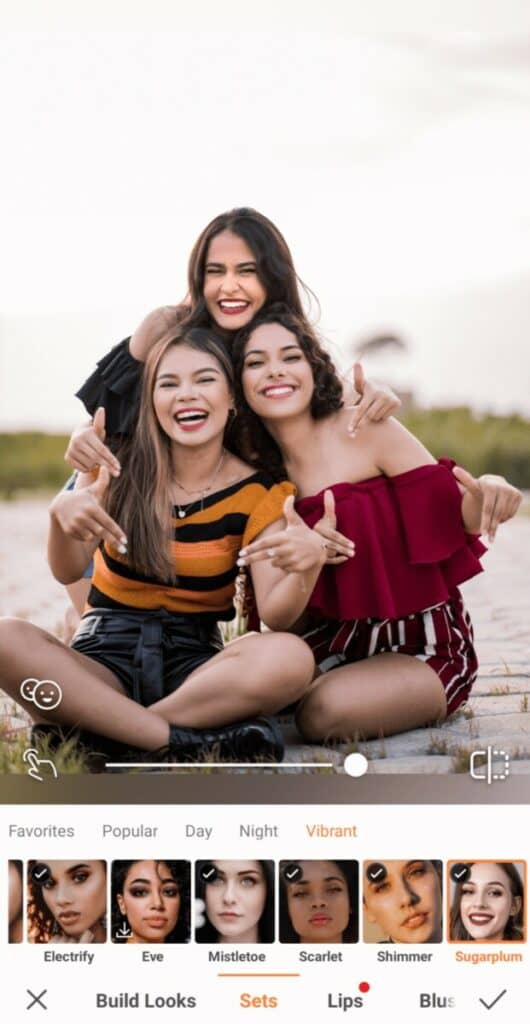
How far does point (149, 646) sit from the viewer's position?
154cm

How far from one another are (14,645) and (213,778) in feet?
0.81

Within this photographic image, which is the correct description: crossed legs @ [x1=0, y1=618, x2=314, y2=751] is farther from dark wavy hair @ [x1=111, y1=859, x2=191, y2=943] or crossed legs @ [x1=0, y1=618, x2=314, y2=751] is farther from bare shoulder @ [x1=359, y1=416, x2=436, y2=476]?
bare shoulder @ [x1=359, y1=416, x2=436, y2=476]

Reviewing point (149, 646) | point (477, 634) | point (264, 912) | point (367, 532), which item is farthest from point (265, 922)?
point (477, 634)

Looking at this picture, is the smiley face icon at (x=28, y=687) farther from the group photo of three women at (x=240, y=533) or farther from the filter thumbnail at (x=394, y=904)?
the filter thumbnail at (x=394, y=904)

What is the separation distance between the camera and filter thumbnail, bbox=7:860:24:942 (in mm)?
1364

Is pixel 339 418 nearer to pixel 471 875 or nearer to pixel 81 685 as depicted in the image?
pixel 81 685

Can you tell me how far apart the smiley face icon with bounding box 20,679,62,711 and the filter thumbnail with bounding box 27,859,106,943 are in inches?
6.8

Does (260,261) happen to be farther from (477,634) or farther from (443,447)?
(477,634)

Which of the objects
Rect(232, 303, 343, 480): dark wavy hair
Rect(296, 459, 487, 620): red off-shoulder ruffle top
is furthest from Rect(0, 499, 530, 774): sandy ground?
Rect(232, 303, 343, 480): dark wavy hair

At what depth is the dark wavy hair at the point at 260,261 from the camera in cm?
149

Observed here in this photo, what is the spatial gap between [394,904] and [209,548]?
1.36 feet

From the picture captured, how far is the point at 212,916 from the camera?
53.4 inches
